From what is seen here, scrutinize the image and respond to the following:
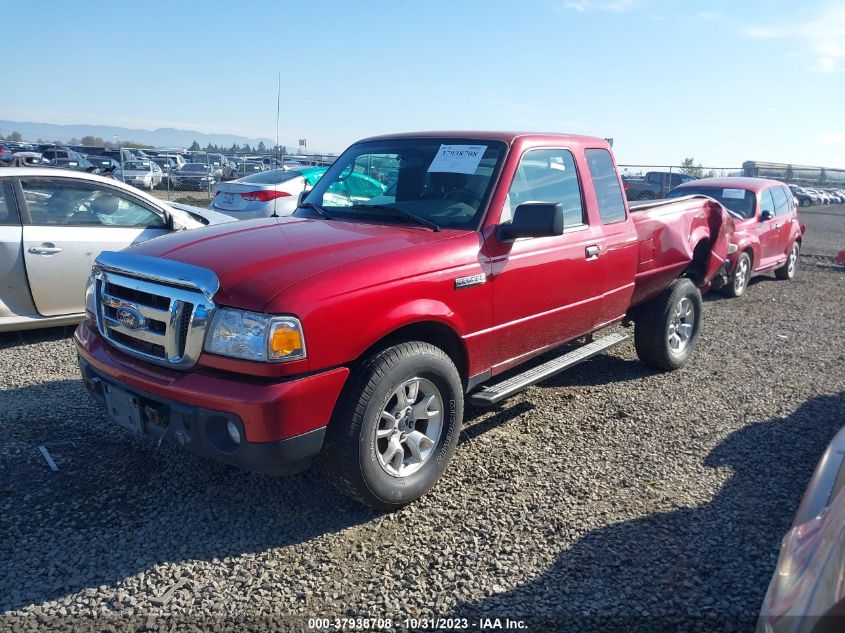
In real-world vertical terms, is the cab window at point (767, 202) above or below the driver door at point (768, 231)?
above

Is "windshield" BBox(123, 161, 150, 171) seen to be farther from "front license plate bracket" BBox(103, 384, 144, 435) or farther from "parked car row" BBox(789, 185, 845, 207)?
"parked car row" BBox(789, 185, 845, 207)

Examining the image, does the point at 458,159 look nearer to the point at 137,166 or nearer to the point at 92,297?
the point at 92,297

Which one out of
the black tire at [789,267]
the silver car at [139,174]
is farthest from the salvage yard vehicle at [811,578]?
the silver car at [139,174]

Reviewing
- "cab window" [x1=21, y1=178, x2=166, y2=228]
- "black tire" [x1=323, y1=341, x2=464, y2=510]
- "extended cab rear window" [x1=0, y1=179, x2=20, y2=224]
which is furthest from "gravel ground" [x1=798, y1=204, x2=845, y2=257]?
"extended cab rear window" [x1=0, y1=179, x2=20, y2=224]

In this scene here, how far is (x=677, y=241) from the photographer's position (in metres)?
5.89

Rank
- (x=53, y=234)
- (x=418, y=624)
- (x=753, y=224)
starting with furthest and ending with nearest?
(x=753, y=224) → (x=53, y=234) → (x=418, y=624)

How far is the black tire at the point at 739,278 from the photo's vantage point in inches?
390

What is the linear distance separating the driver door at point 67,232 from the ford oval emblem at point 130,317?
10.3 ft

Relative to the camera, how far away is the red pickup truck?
2990 millimetres

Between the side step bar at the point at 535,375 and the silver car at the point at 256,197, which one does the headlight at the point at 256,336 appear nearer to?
the side step bar at the point at 535,375

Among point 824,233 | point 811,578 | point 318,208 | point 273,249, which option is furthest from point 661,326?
point 824,233

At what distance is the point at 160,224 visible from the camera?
22.5 feet

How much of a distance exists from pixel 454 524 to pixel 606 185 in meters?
2.98

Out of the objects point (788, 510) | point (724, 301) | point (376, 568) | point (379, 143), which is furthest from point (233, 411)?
point (724, 301)
